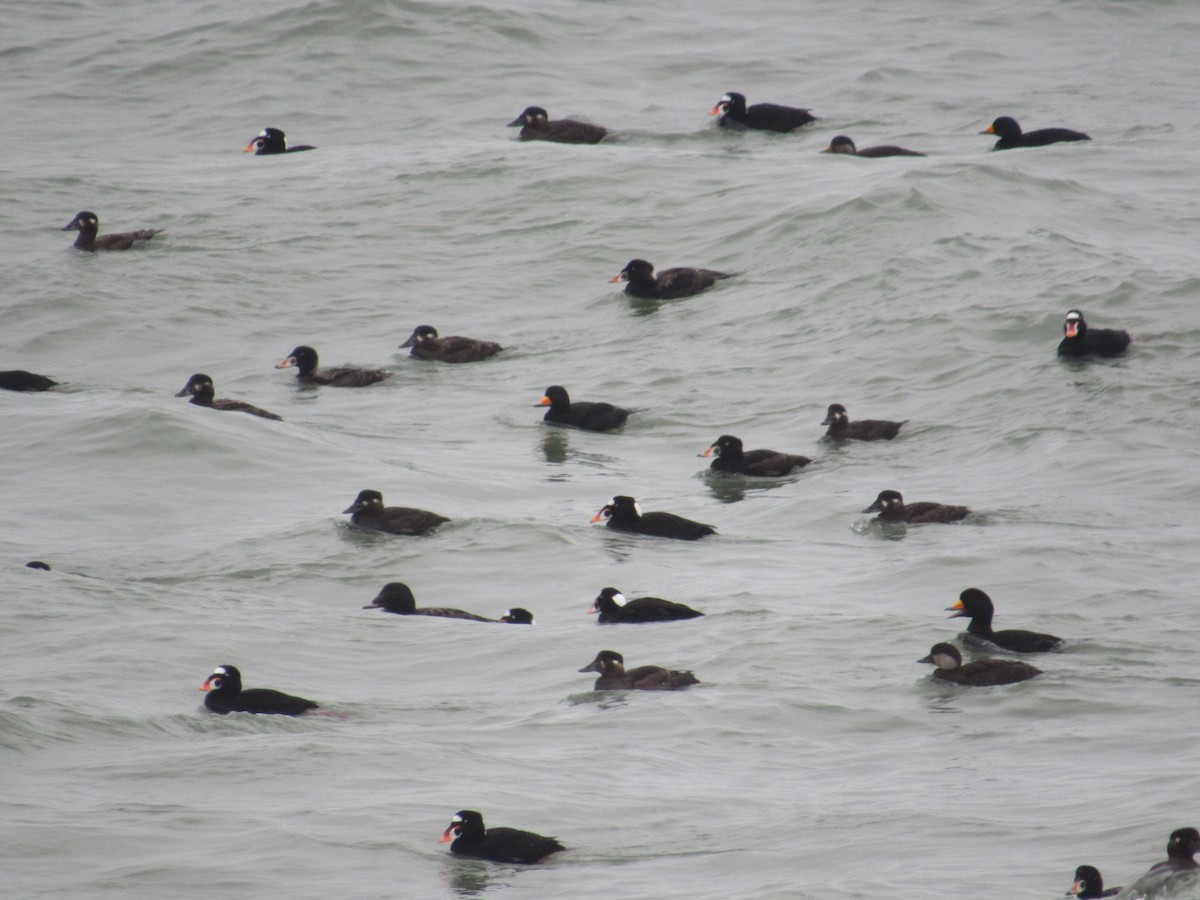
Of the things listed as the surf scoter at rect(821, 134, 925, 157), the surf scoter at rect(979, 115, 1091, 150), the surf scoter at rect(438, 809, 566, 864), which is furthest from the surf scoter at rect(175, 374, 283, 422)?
the surf scoter at rect(979, 115, 1091, 150)

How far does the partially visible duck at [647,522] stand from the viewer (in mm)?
16438

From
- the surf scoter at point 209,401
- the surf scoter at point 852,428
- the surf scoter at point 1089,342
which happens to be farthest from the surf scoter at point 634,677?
the surf scoter at point 1089,342

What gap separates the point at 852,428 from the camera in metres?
19.2

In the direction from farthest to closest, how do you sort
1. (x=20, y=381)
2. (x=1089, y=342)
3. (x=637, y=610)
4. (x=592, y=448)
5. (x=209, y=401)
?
1. (x=20, y=381)
2. (x=209, y=401)
3. (x=1089, y=342)
4. (x=592, y=448)
5. (x=637, y=610)

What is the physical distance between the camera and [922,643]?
44.7ft

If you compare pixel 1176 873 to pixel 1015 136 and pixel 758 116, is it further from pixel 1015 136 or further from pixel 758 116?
pixel 758 116

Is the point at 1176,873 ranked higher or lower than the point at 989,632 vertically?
higher

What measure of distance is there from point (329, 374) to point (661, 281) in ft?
14.7

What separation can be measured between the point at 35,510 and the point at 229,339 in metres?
7.08

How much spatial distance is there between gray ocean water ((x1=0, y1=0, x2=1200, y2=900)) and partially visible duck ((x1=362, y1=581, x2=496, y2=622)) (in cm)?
31

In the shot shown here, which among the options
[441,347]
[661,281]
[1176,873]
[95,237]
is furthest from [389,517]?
[95,237]

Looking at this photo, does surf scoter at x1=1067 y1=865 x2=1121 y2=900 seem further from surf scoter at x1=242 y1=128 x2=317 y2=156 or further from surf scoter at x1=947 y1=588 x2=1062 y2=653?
surf scoter at x1=242 y1=128 x2=317 y2=156

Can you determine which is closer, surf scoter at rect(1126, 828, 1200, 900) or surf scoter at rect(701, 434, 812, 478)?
surf scoter at rect(1126, 828, 1200, 900)

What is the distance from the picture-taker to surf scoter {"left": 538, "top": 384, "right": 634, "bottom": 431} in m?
20.1
